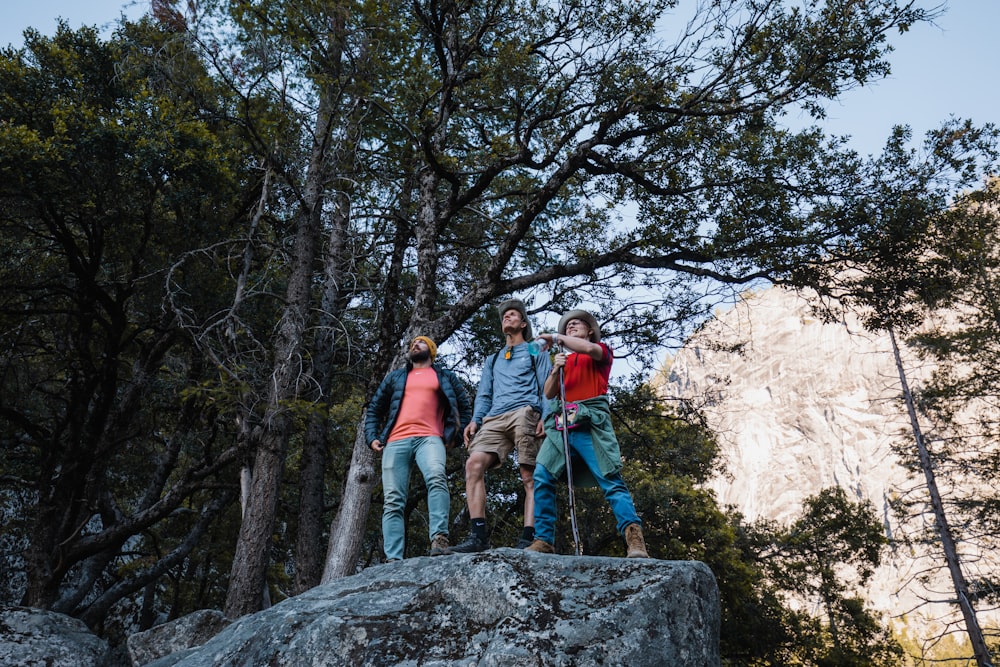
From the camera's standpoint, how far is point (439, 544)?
17.5 ft

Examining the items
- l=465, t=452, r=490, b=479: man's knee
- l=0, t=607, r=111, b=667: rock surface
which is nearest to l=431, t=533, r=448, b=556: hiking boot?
l=465, t=452, r=490, b=479: man's knee

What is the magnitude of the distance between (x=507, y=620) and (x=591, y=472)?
1.59 m

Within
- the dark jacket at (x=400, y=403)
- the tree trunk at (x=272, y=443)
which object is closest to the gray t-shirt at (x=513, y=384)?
the dark jacket at (x=400, y=403)

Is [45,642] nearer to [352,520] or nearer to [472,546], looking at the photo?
[352,520]

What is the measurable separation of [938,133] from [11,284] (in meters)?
13.5

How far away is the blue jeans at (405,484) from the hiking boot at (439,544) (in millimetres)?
32

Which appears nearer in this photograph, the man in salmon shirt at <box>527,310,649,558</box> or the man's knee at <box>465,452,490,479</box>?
the man in salmon shirt at <box>527,310,649,558</box>

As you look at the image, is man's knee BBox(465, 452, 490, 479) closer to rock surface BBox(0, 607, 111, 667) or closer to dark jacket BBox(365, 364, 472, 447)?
dark jacket BBox(365, 364, 472, 447)

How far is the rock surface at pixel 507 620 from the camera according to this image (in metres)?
3.57

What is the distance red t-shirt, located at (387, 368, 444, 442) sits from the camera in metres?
5.82

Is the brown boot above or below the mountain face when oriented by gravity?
below

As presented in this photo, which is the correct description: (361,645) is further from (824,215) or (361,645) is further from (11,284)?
(11,284)

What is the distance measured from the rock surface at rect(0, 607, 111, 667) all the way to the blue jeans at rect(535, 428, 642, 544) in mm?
5544

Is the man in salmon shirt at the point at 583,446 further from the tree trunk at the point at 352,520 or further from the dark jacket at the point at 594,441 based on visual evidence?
the tree trunk at the point at 352,520
